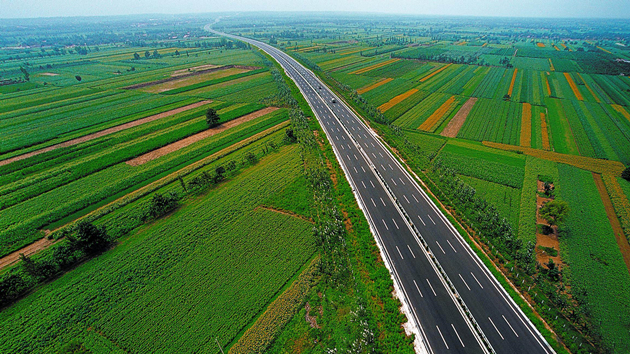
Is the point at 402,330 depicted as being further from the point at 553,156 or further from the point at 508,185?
the point at 553,156

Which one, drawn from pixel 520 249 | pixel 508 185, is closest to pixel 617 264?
pixel 520 249

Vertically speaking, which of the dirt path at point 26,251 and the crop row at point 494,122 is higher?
the dirt path at point 26,251

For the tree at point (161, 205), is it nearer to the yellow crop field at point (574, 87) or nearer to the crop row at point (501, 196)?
the crop row at point (501, 196)

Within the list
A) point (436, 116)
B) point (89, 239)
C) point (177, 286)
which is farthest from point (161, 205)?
point (436, 116)

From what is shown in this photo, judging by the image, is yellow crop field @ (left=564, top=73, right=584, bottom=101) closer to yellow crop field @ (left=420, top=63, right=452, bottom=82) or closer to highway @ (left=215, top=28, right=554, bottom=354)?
yellow crop field @ (left=420, top=63, right=452, bottom=82)

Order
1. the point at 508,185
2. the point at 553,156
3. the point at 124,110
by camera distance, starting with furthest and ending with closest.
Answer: the point at 124,110
the point at 553,156
the point at 508,185

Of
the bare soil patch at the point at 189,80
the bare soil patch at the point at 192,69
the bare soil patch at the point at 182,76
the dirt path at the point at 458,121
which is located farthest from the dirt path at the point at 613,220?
the bare soil patch at the point at 192,69

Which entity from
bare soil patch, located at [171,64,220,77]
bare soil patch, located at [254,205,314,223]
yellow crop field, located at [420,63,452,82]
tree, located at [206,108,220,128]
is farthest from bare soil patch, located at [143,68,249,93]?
bare soil patch, located at [254,205,314,223]
